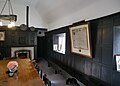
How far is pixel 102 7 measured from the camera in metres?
2.69

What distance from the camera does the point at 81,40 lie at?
346cm

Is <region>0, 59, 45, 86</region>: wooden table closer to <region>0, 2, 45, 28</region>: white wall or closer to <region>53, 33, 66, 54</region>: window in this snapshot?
<region>53, 33, 66, 54</region>: window

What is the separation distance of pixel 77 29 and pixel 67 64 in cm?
177

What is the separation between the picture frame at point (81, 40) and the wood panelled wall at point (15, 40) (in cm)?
426

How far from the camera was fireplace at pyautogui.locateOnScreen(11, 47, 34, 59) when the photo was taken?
736 centimetres

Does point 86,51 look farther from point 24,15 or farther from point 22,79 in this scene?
point 24,15

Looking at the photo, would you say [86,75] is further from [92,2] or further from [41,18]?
[41,18]

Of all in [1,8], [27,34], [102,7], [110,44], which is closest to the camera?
[110,44]

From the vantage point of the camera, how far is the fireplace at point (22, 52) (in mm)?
7362

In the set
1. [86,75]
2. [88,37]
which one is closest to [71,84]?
[86,75]

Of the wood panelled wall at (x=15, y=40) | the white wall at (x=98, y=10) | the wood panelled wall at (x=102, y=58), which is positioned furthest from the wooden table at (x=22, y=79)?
the wood panelled wall at (x=15, y=40)

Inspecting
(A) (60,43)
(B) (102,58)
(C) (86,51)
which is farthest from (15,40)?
(B) (102,58)

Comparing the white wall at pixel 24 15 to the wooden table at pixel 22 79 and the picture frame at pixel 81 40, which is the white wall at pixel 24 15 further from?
the wooden table at pixel 22 79

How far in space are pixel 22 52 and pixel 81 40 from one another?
5.10 metres
